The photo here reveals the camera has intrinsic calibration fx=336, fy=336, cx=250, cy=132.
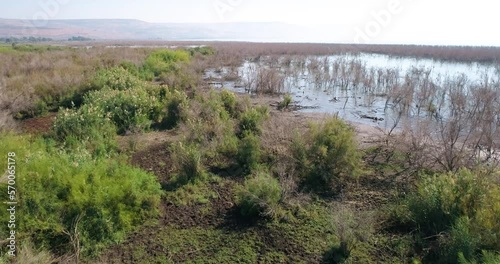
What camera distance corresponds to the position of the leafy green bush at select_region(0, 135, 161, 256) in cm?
469

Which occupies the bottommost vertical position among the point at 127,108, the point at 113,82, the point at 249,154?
the point at 249,154

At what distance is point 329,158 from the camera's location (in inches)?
267

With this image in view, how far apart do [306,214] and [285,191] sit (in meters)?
0.55

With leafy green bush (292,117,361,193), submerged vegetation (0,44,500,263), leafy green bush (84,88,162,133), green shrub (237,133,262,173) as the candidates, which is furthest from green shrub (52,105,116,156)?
leafy green bush (292,117,361,193)

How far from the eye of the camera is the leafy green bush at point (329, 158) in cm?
674

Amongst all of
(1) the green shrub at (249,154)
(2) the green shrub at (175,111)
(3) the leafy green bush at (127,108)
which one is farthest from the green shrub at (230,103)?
(1) the green shrub at (249,154)

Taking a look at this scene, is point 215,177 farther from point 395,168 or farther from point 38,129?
point 38,129

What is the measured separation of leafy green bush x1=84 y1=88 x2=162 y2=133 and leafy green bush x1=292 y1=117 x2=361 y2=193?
501 centimetres

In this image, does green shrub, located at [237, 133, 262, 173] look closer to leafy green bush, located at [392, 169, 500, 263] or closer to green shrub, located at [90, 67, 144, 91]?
leafy green bush, located at [392, 169, 500, 263]

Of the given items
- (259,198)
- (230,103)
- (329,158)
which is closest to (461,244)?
(259,198)

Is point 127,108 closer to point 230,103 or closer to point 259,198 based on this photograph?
point 230,103

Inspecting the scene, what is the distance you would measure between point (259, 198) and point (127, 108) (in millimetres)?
6372

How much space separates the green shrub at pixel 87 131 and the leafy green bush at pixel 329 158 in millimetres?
4384

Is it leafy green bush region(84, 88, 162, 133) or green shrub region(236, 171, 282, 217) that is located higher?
leafy green bush region(84, 88, 162, 133)
